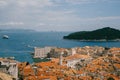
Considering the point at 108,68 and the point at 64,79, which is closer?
the point at 64,79

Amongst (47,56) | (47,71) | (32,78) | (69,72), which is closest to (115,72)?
(69,72)

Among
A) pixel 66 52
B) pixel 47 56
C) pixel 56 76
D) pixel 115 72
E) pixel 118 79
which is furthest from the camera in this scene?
pixel 47 56

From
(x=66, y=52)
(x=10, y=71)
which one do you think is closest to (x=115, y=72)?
(x=10, y=71)

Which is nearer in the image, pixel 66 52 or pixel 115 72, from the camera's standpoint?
pixel 115 72

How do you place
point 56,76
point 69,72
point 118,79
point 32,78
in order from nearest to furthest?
point 32,78 → point 56,76 → point 118,79 → point 69,72

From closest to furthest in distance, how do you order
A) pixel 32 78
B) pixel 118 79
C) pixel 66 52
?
1. pixel 32 78
2. pixel 118 79
3. pixel 66 52

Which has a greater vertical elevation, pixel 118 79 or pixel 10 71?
pixel 10 71

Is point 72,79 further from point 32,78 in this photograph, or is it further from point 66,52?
point 66,52

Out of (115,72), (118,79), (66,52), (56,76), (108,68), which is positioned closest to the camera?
(56,76)

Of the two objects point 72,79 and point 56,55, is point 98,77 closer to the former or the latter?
point 72,79
